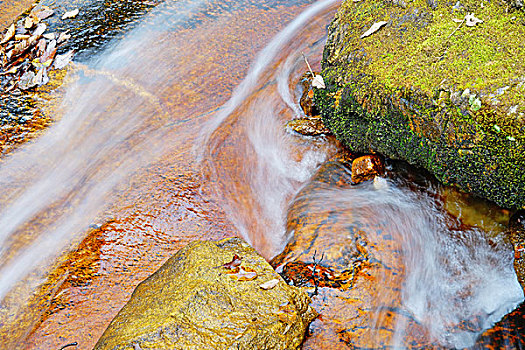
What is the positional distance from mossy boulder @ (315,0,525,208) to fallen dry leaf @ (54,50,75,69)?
4.28 m

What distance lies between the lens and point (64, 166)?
5.40m

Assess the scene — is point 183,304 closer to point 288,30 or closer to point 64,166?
point 64,166

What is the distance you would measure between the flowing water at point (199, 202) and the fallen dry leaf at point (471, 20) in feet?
5.43

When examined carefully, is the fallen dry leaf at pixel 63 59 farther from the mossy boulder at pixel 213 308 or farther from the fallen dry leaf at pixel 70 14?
the mossy boulder at pixel 213 308

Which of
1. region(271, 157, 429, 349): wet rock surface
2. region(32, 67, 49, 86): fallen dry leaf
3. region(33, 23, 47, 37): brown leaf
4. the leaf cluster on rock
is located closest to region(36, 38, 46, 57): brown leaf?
the leaf cluster on rock

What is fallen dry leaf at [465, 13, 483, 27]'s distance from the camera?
4109mm

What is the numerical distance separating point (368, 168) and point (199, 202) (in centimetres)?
190

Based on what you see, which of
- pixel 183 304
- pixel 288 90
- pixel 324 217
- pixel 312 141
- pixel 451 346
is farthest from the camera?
pixel 288 90

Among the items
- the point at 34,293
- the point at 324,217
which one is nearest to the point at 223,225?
the point at 324,217

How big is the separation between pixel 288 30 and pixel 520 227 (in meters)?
4.93

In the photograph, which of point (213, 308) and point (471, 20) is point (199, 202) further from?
point (471, 20)

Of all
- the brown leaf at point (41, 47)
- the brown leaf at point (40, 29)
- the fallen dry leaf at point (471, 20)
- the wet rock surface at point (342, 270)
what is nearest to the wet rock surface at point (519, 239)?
the wet rock surface at point (342, 270)

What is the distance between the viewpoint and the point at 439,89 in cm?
381

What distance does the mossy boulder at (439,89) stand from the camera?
11.6 feet
